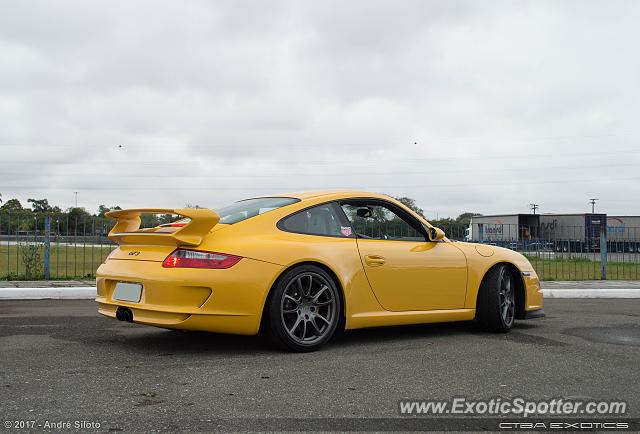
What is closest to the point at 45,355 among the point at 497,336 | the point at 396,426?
the point at 396,426

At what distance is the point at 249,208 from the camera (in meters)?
5.64

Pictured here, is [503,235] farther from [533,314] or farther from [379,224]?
[379,224]

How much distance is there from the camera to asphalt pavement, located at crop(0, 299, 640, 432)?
3.34 metres

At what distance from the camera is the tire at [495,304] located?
630 cm

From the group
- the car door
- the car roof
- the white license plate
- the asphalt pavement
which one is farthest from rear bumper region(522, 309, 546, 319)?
the white license plate

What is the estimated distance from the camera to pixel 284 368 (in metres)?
4.45

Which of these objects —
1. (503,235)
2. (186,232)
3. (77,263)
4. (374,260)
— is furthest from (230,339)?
(503,235)

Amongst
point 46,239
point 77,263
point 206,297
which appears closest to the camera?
point 206,297

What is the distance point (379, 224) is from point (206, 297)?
1.93 m

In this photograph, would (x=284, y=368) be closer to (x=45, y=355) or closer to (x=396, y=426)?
Result: (x=396, y=426)

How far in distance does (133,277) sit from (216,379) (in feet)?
4.30

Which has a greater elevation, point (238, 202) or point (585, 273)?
point (238, 202)

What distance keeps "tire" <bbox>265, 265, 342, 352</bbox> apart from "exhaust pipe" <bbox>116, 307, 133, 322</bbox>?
1030mm

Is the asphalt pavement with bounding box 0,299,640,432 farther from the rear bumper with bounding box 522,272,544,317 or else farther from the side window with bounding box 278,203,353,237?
the side window with bounding box 278,203,353,237
